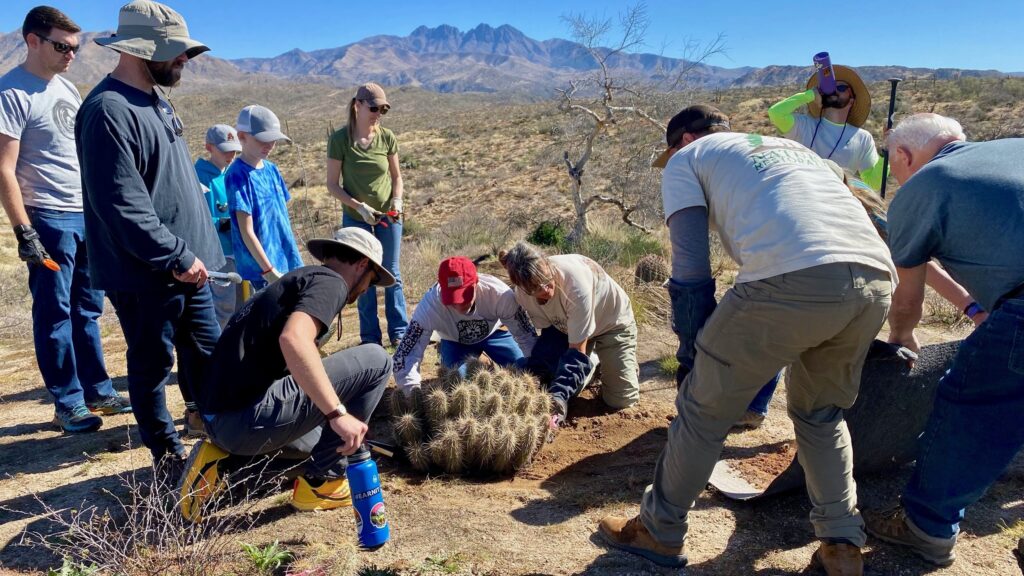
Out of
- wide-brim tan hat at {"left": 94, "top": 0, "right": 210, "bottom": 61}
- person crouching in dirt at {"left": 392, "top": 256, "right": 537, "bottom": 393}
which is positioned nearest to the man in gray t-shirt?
wide-brim tan hat at {"left": 94, "top": 0, "right": 210, "bottom": 61}

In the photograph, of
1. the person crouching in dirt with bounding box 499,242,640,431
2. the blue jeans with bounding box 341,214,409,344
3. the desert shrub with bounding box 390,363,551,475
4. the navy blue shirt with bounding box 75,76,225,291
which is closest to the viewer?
the navy blue shirt with bounding box 75,76,225,291

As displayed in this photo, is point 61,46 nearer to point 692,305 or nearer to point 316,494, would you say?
point 316,494

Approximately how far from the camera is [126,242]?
9.49 feet

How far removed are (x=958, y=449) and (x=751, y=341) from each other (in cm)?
100

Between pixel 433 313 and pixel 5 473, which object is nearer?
pixel 5 473

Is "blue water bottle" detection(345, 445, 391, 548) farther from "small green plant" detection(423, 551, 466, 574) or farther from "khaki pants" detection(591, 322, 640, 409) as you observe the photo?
"khaki pants" detection(591, 322, 640, 409)

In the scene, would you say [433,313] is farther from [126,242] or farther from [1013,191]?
[1013,191]

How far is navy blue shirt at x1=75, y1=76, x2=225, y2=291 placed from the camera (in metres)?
2.85

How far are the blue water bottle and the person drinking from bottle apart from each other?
5.81 feet

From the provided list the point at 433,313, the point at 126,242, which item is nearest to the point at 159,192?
the point at 126,242

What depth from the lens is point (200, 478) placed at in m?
3.04

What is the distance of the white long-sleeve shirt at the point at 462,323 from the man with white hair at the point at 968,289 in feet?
7.43

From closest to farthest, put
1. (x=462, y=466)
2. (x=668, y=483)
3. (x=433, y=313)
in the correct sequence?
(x=668, y=483) < (x=462, y=466) < (x=433, y=313)

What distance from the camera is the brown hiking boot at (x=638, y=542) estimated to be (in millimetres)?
2691
